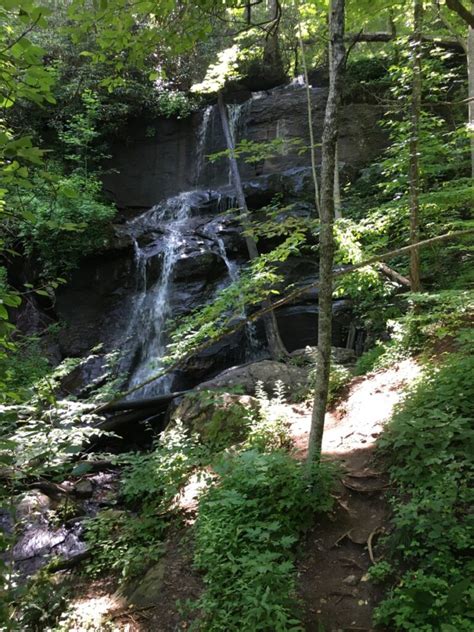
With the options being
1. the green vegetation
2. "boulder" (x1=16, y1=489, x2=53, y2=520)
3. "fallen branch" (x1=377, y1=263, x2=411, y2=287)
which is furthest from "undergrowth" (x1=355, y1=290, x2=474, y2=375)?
"boulder" (x1=16, y1=489, x2=53, y2=520)

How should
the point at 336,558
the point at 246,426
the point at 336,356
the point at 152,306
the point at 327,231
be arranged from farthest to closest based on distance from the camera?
the point at 152,306 → the point at 336,356 → the point at 246,426 → the point at 327,231 → the point at 336,558

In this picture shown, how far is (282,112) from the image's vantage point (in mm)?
16078

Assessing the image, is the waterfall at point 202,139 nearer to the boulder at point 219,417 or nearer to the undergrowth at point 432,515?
the boulder at point 219,417

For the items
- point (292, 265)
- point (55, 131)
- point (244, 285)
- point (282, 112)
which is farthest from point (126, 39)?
point (55, 131)

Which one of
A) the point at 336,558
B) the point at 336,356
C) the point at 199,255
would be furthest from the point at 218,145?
the point at 336,558

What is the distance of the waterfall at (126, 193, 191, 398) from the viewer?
11.5 meters

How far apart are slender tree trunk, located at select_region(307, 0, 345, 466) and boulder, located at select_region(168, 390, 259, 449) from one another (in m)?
2.22

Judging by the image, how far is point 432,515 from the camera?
123 inches

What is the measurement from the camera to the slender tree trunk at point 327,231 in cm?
385

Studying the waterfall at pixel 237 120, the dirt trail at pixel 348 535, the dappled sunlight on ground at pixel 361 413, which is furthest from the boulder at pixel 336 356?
the waterfall at pixel 237 120

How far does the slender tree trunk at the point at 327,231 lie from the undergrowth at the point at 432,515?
0.69 metres

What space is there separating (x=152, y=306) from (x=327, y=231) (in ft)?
31.0

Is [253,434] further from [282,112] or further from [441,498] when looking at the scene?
[282,112]

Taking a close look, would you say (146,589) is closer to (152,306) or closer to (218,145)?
(152,306)
